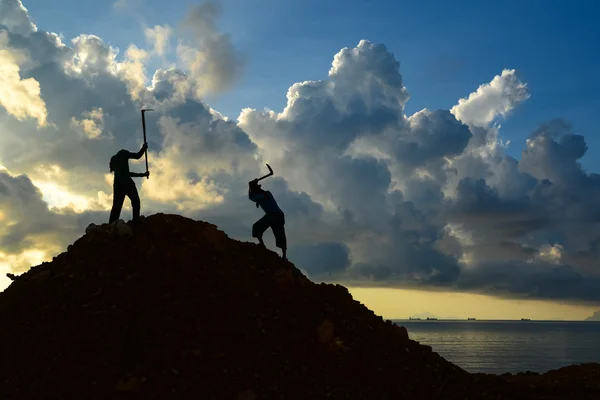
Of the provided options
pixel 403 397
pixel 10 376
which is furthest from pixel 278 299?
pixel 10 376

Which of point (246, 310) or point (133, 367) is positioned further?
point (246, 310)

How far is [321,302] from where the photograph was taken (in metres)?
16.0

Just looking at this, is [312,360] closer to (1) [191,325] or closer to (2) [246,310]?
(2) [246,310]

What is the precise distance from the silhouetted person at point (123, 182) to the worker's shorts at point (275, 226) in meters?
4.07

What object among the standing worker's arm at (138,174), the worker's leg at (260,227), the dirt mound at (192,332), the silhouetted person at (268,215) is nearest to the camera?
the dirt mound at (192,332)

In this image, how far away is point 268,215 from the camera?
1761cm

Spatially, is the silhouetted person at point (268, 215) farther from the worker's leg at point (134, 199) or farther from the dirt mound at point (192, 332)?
the worker's leg at point (134, 199)

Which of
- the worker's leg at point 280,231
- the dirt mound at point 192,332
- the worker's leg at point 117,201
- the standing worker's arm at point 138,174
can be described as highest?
the standing worker's arm at point 138,174

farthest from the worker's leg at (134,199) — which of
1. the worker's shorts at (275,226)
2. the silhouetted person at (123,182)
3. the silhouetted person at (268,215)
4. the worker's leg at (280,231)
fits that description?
the worker's leg at (280,231)

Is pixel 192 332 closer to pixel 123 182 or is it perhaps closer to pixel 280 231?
pixel 280 231

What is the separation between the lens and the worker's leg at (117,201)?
16.9 m

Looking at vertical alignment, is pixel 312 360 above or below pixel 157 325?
below

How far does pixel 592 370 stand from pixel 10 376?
21.3 meters

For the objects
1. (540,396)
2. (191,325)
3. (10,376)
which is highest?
(191,325)
